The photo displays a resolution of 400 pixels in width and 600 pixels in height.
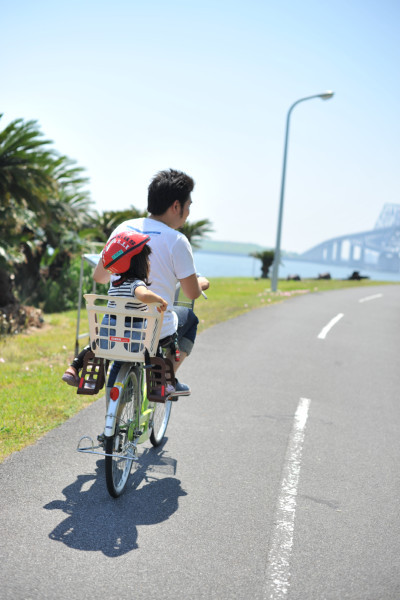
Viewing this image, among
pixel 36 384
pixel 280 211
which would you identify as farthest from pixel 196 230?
pixel 36 384

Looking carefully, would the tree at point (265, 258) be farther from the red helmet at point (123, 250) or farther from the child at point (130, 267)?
the red helmet at point (123, 250)

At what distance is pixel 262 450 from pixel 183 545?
1906 mm

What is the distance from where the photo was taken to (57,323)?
13.4 m

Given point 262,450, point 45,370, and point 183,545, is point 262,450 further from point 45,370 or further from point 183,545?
point 45,370

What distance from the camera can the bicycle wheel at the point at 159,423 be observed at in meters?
4.96

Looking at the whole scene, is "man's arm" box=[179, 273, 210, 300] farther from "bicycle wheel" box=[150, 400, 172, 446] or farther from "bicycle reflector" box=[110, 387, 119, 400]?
"bicycle wheel" box=[150, 400, 172, 446]

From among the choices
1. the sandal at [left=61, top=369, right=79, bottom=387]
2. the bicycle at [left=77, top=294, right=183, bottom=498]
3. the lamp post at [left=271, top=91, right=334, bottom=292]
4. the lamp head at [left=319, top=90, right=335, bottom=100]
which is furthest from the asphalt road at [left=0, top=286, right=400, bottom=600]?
the lamp head at [left=319, top=90, right=335, bottom=100]

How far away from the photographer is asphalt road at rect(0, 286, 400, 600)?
3043mm

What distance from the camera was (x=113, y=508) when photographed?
3.85m

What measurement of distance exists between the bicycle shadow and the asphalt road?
0.5 inches

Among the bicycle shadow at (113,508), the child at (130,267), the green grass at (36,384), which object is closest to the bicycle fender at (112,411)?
the child at (130,267)

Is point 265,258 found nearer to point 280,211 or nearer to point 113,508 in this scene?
point 280,211

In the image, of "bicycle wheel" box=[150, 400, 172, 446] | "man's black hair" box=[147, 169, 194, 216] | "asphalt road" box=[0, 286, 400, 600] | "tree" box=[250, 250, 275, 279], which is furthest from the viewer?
"tree" box=[250, 250, 275, 279]

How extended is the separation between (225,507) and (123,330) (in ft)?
4.66
